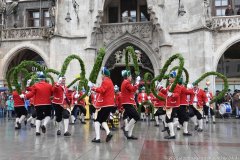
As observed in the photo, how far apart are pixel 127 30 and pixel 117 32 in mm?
785

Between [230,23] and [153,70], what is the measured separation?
240 inches

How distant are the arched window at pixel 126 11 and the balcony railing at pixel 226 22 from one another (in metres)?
5.29

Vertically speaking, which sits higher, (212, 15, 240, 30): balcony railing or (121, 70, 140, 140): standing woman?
(212, 15, 240, 30): balcony railing

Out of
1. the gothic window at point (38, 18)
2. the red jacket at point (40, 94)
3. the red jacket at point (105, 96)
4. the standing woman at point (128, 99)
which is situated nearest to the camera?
the red jacket at point (105, 96)

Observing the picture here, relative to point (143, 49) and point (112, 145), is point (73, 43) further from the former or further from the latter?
point (112, 145)

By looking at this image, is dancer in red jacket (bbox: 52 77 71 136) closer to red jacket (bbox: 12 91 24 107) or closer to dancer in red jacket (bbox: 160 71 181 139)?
red jacket (bbox: 12 91 24 107)

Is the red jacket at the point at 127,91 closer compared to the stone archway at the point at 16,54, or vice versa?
the red jacket at the point at 127,91

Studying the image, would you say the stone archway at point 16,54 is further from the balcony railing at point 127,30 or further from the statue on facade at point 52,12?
the balcony railing at point 127,30

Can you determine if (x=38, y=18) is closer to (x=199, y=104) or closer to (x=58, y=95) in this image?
(x=58, y=95)

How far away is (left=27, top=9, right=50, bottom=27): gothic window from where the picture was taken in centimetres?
2681

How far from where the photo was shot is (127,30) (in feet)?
78.7

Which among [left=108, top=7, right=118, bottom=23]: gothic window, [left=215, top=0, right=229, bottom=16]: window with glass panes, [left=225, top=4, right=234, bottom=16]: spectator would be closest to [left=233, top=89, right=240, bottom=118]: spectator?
[left=225, top=4, right=234, bottom=16]: spectator

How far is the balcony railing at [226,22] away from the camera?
22275 millimetres

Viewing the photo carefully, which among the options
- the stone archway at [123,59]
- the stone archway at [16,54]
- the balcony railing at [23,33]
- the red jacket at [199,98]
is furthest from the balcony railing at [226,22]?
the stone archway at [16,54]
